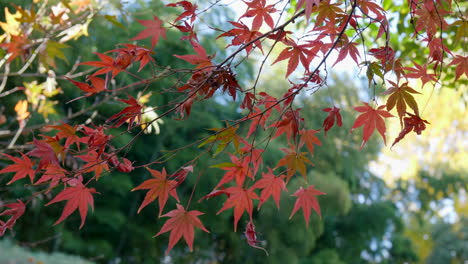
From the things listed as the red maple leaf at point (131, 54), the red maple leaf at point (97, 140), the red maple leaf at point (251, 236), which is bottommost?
the red maple leaf at point (97, 140)

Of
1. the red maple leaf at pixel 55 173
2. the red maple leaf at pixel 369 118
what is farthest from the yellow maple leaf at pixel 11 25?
the red maple leaf at pixel 369 118

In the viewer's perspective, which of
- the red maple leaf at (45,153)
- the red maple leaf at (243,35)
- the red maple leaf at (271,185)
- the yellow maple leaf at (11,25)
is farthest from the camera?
the yellow maple leaf at (11,25)

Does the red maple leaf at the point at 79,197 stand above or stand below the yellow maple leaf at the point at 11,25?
below

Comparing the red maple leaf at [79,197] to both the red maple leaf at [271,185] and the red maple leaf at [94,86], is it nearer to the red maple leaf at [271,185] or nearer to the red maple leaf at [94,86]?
the red maple leaf at [94,86]

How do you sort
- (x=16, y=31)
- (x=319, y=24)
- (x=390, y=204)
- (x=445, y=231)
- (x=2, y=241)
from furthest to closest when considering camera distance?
(x=445, y=231), (x=390, y=204), (x=2, y=241), (x=16, y=31), (x=319, y=24)

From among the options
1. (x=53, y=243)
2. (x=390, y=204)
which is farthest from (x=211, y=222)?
(x=390, y=204)

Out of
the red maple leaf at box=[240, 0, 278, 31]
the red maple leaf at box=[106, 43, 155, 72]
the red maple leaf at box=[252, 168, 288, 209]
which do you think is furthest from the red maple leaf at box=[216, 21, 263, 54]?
the red maple leaf at box=[252, 168, 288, 209]

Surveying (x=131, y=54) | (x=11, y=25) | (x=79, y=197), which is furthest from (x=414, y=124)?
(x=11, y=25)

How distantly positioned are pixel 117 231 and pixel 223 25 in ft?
9.35

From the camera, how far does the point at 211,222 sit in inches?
229

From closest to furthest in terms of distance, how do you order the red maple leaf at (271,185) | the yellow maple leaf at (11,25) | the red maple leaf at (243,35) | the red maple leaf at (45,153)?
the red maple leaf at (45,153) → the red maple leaf at (243,35) → the red maple leaf at (271,185) → the yellow maple leaf at (11,25)

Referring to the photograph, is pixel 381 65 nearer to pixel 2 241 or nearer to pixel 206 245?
pixel 2 241

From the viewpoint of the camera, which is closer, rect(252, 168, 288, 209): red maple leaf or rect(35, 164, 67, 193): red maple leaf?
rect(35, 164, 67, 193): red maple leaf

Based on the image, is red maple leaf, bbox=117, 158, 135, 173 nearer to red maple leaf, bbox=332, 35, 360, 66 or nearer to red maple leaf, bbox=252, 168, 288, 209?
red maple leaf, bbox=252, 168, 288, 209
